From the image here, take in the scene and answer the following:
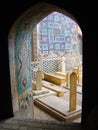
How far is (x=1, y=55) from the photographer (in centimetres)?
248

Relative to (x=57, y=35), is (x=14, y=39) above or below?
below

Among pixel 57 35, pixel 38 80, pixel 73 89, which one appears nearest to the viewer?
pixel 73 89

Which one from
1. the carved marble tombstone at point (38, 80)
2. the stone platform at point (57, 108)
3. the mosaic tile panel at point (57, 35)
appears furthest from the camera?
the mosaic tile panel at point (57, 35)

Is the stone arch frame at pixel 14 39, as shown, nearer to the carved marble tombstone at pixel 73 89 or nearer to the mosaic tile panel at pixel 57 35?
the carved marble tombstone at pixel 73 89

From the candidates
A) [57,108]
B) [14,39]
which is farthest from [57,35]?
[14,39]

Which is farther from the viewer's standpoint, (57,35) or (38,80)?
(57,35)

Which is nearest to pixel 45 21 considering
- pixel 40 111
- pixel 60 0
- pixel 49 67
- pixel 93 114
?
pixel 49 67

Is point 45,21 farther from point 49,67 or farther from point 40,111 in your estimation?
point 40,111

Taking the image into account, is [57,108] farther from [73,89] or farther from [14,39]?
[14,39]

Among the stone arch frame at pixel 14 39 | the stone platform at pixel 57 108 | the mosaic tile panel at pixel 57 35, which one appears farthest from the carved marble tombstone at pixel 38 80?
the mosaic tile panel at pixel 57 35

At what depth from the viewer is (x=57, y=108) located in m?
4.46

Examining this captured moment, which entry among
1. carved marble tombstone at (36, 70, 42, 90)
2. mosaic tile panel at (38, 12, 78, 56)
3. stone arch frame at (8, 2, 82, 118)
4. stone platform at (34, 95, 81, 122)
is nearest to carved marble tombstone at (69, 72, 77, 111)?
stone platform at (34, 95, 81, 122)

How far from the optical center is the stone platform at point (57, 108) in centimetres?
402

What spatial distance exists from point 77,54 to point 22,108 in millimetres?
8455
